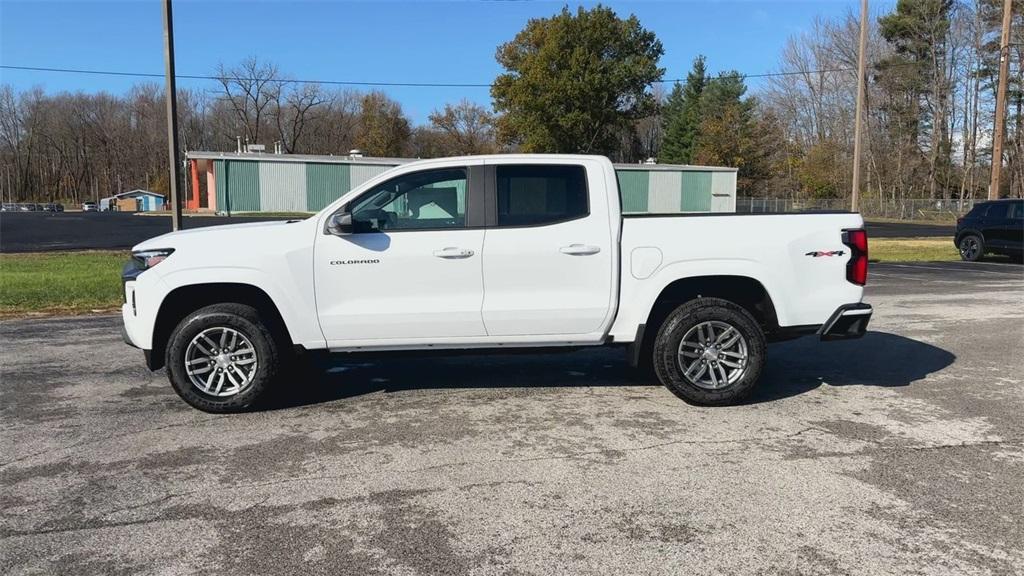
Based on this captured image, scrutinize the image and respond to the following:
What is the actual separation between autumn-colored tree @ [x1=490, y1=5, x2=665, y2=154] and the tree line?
0.35 feet

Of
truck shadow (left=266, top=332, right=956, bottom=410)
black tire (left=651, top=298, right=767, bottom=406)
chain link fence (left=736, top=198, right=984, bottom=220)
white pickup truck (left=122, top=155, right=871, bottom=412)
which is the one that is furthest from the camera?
chain link fence (left=736, top=198, right=984, bottom=220)

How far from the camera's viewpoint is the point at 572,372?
276 inches

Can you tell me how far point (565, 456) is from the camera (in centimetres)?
467

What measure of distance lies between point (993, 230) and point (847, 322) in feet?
57.0

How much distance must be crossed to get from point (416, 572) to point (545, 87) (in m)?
53.9

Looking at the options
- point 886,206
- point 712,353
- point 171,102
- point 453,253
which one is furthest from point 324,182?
point 886,206

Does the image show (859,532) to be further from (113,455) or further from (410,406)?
(113,455)

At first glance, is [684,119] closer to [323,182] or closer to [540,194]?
[323,182]

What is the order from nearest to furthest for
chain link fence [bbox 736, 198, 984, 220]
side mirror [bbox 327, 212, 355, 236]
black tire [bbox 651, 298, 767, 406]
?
side mirror [bbox 327, 212, 355, 236]
black tire [bbox 651, 298, 767, 406]
chain link fence [bbox 736, 198, 984, 220]

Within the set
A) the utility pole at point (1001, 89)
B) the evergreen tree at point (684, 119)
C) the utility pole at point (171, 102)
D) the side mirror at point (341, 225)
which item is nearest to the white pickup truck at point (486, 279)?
the side mirror at point (341, 225)

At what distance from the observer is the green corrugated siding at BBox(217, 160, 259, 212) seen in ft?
130

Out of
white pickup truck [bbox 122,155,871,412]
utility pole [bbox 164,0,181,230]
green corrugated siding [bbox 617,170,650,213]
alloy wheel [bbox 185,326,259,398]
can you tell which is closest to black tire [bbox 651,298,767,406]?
white pickup truck [bbox 122,155,871,412]

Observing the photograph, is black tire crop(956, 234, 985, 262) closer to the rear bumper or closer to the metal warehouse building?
the metal warehouse building

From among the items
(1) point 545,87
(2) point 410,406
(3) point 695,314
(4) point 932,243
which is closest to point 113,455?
(2) point 410,406
